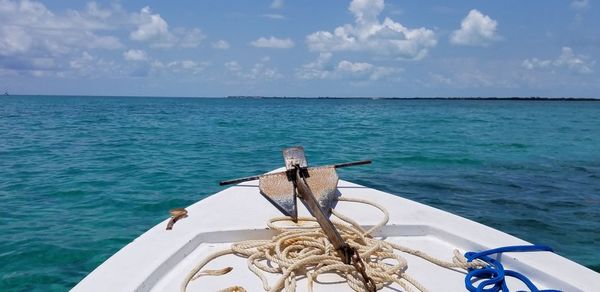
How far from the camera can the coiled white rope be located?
95.8 inches

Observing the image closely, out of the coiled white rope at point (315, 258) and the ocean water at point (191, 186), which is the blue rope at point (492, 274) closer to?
the coiled white rope at point (315, 258)

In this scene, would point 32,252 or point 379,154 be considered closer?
point 32,252

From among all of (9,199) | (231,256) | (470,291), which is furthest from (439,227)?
(9,199)

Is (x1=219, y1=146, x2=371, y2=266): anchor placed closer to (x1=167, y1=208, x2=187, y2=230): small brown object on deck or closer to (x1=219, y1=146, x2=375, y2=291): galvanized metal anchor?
(x1=219, y1=146, x2=375, y2=291): galvanized metal anchor

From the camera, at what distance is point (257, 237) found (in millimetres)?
3227

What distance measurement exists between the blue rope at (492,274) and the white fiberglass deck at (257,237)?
0.15ft

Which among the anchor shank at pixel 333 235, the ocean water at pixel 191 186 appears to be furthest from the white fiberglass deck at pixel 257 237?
the ocean water at pixel 191 186

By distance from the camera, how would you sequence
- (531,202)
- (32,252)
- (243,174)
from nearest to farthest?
(32,252)
(531,202)
(243,174)

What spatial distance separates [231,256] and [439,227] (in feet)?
5.30

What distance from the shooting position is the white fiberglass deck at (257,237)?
2.44 metres

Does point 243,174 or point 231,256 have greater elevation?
point 231,256

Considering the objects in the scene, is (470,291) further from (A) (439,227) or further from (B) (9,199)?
(B) (9,199)

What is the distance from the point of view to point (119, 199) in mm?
7820

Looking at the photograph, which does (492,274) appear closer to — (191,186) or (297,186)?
(297,186)
